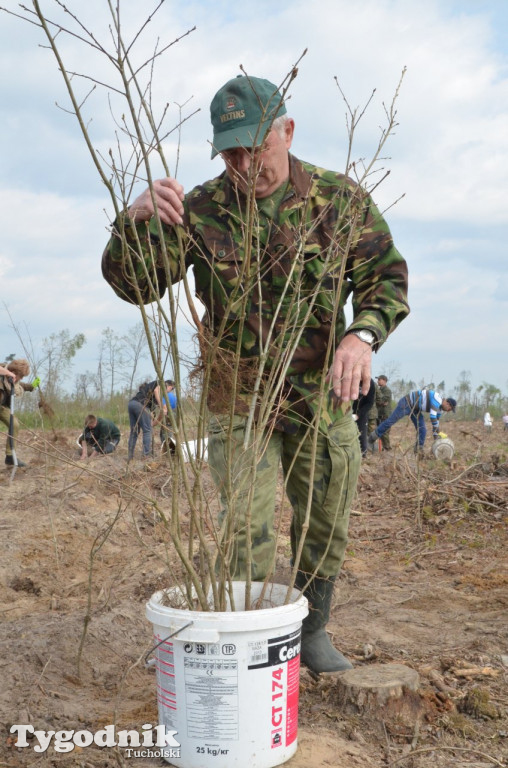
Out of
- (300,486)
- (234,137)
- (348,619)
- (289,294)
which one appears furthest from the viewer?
(348,619)

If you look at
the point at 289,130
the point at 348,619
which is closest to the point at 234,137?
the point at 289,130

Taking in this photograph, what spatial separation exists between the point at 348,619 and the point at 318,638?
1.27 meters

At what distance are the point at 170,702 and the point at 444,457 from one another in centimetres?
837

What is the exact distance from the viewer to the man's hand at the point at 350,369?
2.27 metres

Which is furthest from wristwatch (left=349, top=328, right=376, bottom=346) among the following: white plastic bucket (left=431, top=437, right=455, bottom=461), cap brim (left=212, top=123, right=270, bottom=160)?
white plastic bucket (left=431, top=437, right=455, bottom=461)

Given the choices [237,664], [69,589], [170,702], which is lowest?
[69,589]

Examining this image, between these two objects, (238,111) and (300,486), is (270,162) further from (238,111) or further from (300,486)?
(300,486)

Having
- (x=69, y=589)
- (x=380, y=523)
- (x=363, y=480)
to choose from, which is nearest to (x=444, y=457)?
(x=363, y=480)

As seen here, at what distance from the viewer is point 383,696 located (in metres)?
2.39

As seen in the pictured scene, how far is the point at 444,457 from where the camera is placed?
388 inches

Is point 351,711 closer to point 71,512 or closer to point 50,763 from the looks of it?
point 50,763

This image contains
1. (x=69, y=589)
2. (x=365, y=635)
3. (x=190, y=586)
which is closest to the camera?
(x=190, y=586)

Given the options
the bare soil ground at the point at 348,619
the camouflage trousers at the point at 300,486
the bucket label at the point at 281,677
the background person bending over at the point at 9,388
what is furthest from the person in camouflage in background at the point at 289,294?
the background person bending over at the point at 9,388

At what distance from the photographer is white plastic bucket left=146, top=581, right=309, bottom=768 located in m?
1.85
